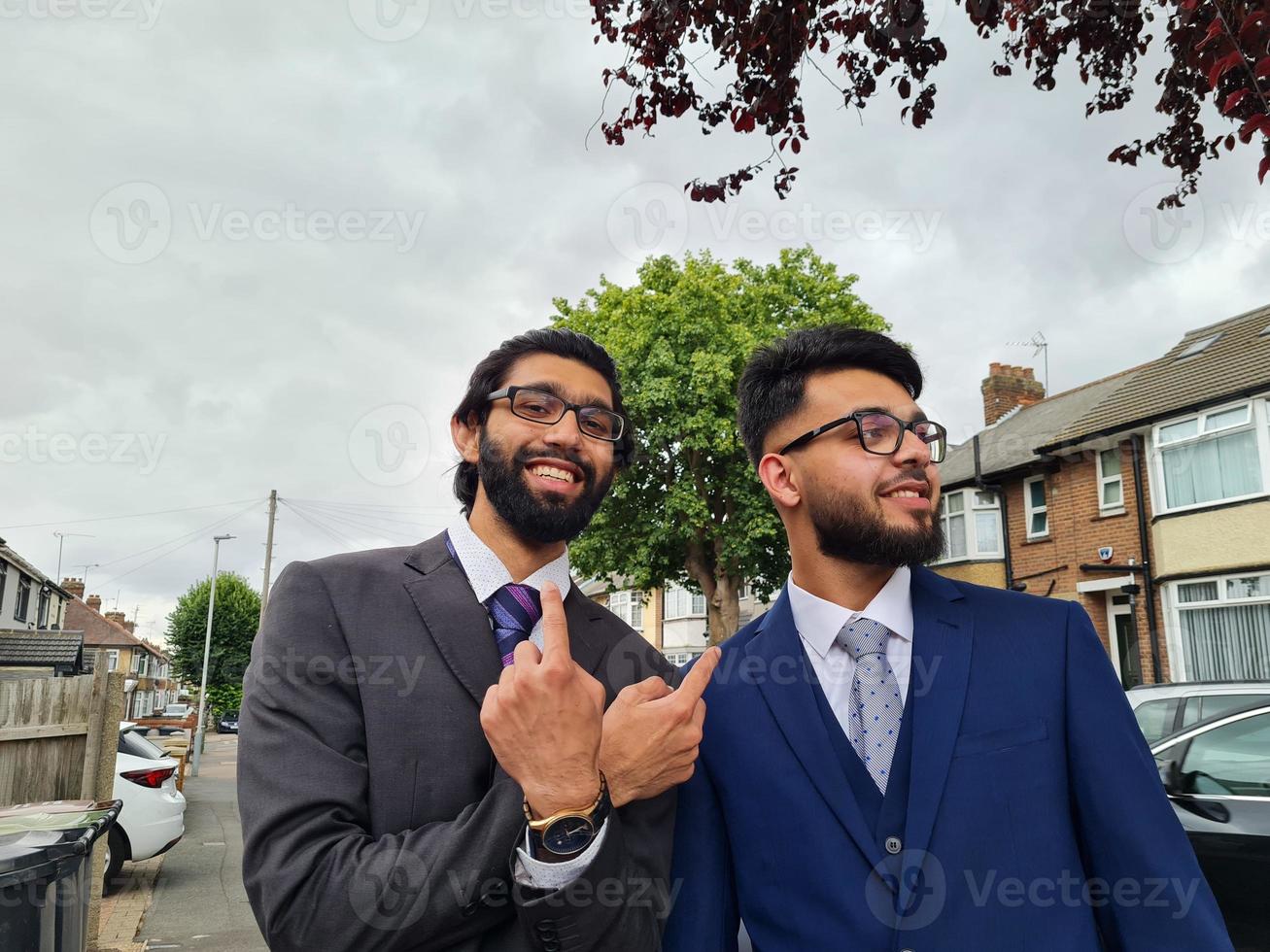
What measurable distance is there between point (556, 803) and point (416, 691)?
1.47 feet

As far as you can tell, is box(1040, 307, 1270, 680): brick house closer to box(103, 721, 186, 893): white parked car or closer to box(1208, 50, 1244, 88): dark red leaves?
box(1208, 50, 1244, 88): dark red leaves

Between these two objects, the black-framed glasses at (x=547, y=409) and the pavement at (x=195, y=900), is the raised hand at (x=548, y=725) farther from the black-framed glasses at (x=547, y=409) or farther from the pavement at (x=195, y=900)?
the pavement at (x=195, y=900)

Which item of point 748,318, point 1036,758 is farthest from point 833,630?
point 748,318

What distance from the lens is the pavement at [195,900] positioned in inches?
298

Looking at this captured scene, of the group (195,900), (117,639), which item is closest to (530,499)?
(195,900)

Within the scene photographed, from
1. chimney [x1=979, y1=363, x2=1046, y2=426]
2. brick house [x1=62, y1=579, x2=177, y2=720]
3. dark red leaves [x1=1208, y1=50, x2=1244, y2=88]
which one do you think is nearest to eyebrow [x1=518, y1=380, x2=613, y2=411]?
dark red leaves [x1=1208, y1=50, x2=1244, y2=88]

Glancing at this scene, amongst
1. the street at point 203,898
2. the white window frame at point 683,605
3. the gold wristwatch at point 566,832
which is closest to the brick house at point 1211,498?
the street at point 203,898

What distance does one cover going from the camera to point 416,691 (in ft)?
6.15

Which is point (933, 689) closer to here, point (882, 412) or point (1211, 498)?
point (882, 412)

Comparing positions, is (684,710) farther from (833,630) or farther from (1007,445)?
(1007,445)

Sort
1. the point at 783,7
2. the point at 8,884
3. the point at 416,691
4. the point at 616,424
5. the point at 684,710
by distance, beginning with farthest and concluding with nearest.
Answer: the point at 783,7
the point at 8,884
the point at 616,424
the point at 416,691
the point at 684,710

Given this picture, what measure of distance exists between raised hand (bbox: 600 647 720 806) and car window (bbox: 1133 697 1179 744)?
221 inches

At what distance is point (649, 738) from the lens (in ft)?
→ 5.64

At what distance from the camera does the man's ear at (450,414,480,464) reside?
250 centimetres
